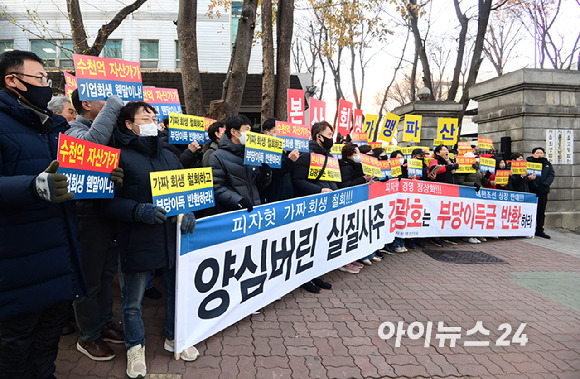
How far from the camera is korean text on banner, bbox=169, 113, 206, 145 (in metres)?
4.53

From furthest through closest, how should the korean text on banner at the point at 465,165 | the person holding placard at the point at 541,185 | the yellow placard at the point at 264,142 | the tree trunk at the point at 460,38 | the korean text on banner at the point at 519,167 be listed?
the tree trunk at the point at 460,38, the person holding placard at the point at 541,185, the korean text on banner at the point at 519,167, the korean text on banner at the point at 465,165, the yellow placard at the point at 264,142

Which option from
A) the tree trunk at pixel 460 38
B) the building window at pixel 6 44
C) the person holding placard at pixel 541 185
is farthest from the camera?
the building window at pixel 6 44

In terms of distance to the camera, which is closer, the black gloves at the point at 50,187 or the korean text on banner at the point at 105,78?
the black gloves at the point at 50,187

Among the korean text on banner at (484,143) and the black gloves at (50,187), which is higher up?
the korean text on banner at (484,143)

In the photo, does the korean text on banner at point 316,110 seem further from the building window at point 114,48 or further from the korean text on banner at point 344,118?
the building window at point 114,48

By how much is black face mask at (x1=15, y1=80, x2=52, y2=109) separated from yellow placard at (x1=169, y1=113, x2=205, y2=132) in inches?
82.8

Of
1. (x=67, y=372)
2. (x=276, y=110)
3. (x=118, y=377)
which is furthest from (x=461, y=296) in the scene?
(x=276, y=110)

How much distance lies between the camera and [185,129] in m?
4.68

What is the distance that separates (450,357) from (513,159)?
288 inches

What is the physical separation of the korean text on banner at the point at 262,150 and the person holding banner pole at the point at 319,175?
562 millimetres

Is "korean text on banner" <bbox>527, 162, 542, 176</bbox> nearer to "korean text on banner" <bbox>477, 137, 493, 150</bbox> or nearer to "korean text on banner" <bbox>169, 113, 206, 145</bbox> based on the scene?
"korean text on banner" <bbox>477, 137, 493, 150</bbox>

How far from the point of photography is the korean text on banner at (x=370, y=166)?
226 inches

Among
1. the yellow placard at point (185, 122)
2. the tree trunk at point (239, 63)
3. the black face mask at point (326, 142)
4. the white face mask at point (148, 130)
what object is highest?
the tree trunk at point (239, 63)

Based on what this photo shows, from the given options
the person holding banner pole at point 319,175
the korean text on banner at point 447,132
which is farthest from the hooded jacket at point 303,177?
the korean text on banner at point 447,132
